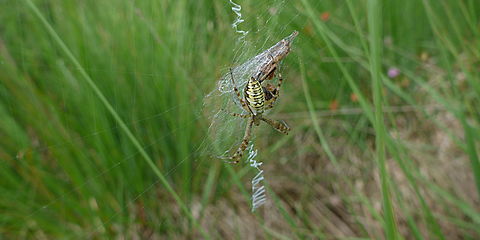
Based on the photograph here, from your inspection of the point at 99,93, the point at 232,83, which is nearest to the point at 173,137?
the point at 232,83

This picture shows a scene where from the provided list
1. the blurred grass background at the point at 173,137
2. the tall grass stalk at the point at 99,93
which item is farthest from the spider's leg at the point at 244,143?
the tall grass stalk at the point at 99,93

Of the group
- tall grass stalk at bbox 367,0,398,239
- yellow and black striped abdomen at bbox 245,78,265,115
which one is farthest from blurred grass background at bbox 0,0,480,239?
tall grass stalk at bbox 367,0,398,239

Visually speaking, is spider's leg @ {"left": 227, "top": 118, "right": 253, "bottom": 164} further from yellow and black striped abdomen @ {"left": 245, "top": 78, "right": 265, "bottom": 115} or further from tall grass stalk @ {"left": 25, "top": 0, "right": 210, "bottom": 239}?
tall grass stalk @ {"left": 25, "top": 0, "right": 210, "bottom": 239}

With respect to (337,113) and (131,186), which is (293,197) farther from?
(131,186)

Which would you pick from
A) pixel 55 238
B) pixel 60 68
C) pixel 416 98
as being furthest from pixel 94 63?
pixel 416 98

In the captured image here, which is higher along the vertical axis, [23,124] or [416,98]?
[23,124]

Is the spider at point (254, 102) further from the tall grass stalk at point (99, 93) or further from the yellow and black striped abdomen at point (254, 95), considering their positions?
the tall grass stalk at point (99, 93)
